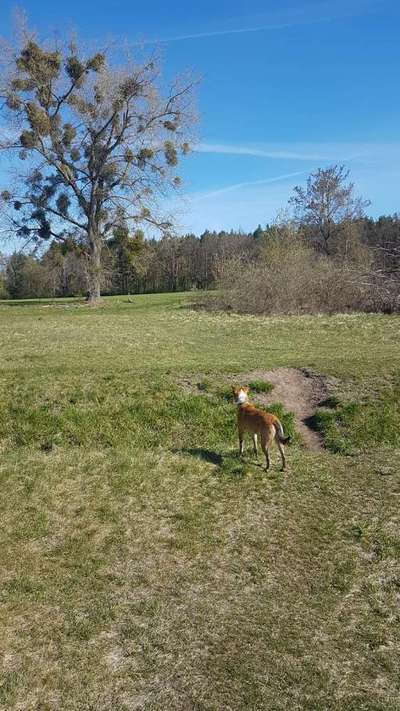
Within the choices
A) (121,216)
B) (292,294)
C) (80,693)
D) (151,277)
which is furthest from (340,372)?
(151,277)

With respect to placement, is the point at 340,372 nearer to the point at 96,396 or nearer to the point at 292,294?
the point at 96,396

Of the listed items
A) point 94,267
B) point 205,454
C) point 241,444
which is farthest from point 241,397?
point 94,267

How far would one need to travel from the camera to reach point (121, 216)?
32781 millimetres

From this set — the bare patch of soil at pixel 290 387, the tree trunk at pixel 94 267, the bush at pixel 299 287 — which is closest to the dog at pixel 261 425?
the bare patch of soil at pixel 290 387

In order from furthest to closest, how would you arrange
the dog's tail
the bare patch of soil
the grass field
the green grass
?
the bare patch of soil → the green grass → the dog's tail → the grass field

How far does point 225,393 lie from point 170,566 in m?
4.69

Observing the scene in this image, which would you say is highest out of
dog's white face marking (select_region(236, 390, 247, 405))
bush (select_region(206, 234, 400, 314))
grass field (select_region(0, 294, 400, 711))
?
bush (select_region(206, 234, 400, 314))

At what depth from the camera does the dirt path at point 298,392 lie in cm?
890

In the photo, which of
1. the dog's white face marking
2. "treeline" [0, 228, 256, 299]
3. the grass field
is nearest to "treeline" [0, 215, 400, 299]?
"treeline" [0, 228, 256, 299]

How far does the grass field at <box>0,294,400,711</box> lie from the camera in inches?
149

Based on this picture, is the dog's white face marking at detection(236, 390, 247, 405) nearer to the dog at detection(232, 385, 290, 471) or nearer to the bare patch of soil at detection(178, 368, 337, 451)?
the dog at detection(232, 385, 290, 471)

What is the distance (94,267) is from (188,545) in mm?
27665

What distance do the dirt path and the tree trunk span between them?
22.9 meters

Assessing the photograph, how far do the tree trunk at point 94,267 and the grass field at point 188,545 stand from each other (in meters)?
20.8
